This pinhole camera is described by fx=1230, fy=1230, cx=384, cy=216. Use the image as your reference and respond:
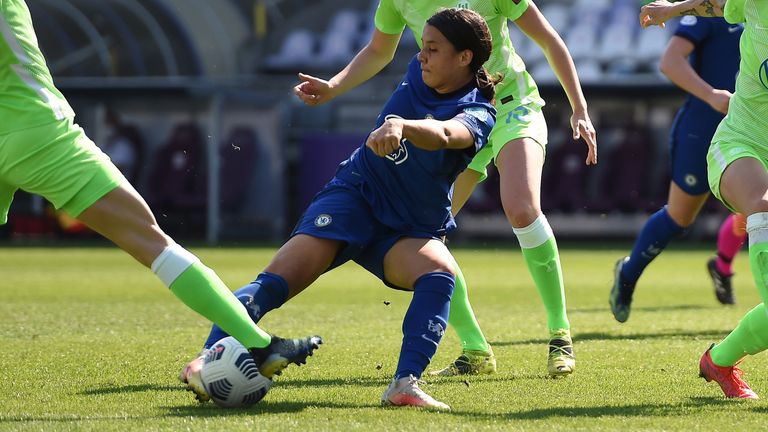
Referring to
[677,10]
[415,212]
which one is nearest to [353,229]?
[415,212]

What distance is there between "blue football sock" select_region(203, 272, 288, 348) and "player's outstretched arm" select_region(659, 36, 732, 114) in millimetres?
3016

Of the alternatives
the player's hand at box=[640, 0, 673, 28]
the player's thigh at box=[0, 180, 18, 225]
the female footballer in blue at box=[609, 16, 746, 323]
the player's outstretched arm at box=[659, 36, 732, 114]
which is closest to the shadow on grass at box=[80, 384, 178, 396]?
the player's thigh at box=[0, 180, 18, 225]

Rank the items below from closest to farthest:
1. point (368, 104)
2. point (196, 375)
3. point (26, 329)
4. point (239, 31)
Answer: point (196, 375) < point (26, 329) < point (368, 104) < point (239, 31)

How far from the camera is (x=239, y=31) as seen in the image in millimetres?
28359

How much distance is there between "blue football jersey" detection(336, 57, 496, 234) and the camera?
200 inches

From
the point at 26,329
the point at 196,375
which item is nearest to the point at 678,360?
the point at 196,375

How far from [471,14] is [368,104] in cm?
1928

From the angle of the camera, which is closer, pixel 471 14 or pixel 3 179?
pixel 3 179

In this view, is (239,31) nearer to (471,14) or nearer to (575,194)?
(575,194)

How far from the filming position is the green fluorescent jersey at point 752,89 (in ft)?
16.8

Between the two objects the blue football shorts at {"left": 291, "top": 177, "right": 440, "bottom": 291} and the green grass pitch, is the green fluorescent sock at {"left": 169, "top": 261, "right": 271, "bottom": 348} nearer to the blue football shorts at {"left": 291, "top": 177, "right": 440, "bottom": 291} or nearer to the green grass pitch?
the green grass pitch

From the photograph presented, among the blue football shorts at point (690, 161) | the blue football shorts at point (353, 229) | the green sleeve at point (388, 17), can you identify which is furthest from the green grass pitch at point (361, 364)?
the green sleeve at point (388, 17)

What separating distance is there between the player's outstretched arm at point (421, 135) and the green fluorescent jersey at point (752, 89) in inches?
45.5

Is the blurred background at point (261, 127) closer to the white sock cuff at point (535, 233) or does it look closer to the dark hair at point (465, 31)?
the white sock cuff at point (535, 233)
